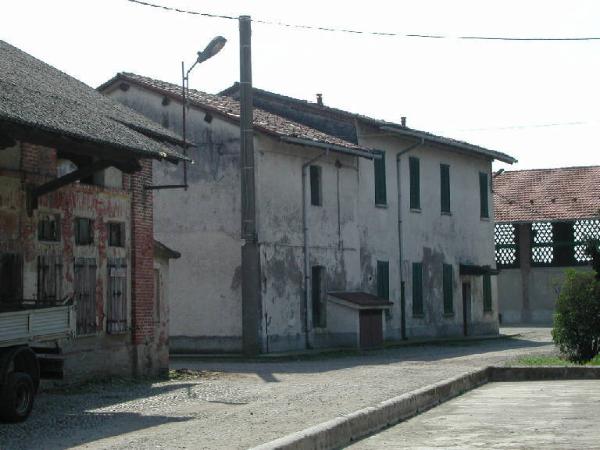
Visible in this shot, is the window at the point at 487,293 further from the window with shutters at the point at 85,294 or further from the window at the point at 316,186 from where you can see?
the window with shutters at the point at 85,294

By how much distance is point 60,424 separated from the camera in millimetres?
12672

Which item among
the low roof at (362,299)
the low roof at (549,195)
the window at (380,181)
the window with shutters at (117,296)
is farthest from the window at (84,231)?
the low roof at (549,195)

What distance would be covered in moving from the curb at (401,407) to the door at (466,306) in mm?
18312

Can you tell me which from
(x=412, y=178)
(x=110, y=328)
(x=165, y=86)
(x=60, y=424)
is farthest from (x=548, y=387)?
(x=412, y=178)

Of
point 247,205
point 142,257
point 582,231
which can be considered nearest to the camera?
point 142,257

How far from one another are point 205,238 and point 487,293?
14.9 m

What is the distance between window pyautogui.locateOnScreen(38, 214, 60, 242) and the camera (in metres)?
16.4

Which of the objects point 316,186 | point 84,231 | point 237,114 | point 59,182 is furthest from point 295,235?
point 59,182

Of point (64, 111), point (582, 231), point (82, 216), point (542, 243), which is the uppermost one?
point (582, 231)

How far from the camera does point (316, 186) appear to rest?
1189 inches

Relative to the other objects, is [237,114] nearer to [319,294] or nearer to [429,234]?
[319,294]

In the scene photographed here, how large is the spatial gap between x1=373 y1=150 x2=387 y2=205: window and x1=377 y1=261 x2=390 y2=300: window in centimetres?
179

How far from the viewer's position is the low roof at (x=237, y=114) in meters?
27.7

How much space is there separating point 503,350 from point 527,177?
25291 mm
